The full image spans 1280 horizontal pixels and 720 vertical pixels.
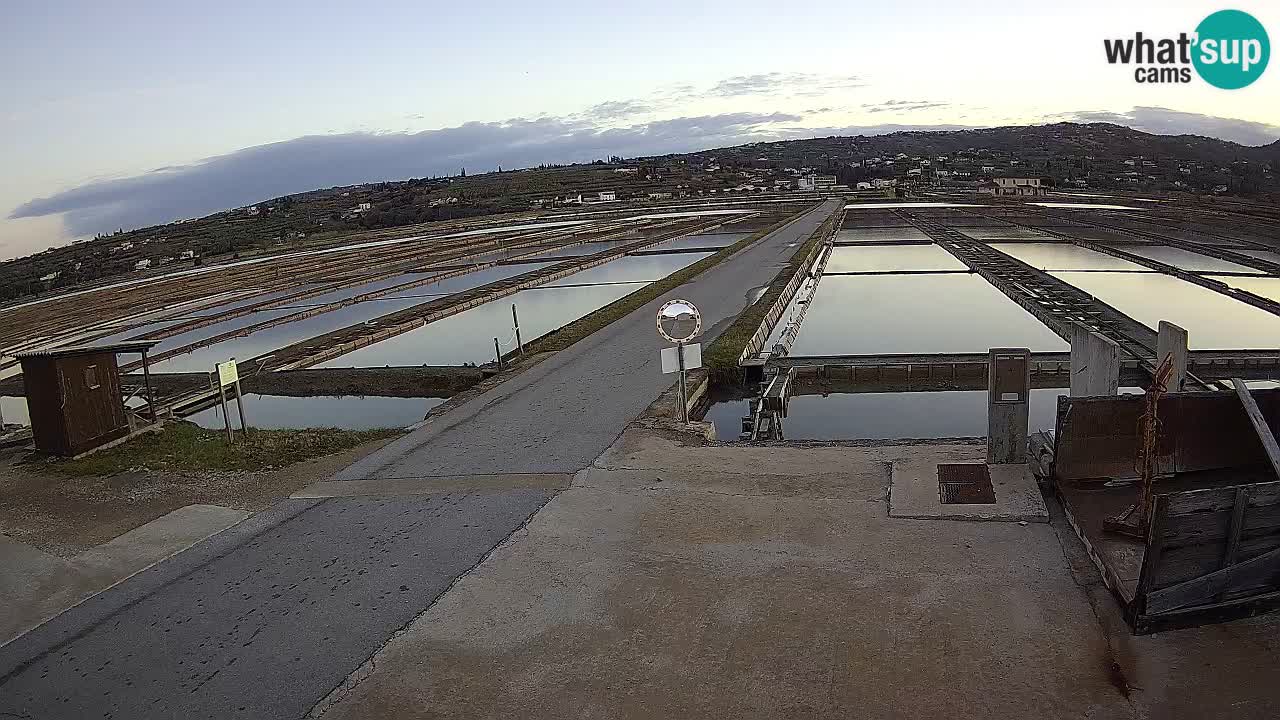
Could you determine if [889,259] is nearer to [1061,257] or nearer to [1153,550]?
[1061,257]

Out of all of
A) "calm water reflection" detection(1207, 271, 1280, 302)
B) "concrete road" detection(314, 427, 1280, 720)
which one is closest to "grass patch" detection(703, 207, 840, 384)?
"concrete road" detection(314, 427, 1280, 720)

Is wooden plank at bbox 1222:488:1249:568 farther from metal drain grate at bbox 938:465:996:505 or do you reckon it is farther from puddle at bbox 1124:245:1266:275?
puddle at bbox 1124:245:1266:275

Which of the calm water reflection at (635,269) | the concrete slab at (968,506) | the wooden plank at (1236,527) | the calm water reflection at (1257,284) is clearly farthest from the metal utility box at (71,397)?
the calm water reflection at (1257,284)

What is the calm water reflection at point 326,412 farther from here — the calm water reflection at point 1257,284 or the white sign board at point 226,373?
the calm water reflection at point 1257,284

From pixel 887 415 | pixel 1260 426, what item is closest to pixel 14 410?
pixel 887 415

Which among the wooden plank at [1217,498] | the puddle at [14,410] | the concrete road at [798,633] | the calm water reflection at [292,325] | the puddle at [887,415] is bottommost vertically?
the puddle at [887,415]

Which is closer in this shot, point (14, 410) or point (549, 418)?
point (549, 418)
